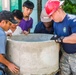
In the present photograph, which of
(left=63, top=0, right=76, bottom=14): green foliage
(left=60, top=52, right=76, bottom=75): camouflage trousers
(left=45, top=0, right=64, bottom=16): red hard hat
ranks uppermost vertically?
(left=45, top=0, right=64, bottom=16): red hard hat

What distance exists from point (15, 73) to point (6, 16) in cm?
86

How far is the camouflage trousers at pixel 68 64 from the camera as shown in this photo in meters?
4.38

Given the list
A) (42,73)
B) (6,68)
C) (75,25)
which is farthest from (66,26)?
(6,68)

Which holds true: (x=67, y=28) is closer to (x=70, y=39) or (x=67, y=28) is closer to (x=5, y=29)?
(x=70, y=39)

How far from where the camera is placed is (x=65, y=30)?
4.22 metres

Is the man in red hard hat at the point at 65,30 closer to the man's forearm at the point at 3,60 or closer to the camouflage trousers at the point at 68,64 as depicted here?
the camouflage trousers at the point at 68,64

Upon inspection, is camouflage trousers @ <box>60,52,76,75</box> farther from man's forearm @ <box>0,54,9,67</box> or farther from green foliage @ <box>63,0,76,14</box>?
green foliage @ <box>63,0,76,14</box>

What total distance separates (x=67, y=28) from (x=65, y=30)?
0.18ft

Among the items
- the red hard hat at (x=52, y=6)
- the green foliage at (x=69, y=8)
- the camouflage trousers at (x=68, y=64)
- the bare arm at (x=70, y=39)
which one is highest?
the red hard hat at (x=52, y=6)

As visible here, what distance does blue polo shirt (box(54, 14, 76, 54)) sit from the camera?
412 cm

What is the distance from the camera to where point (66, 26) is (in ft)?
13.7

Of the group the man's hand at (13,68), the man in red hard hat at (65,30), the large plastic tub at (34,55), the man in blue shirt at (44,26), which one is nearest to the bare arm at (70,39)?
the man in red hard hat at (65,30)

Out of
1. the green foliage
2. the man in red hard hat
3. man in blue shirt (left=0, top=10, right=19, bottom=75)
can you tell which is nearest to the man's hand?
man in blue shirt (left=0, top=10, right=19, bottom=75)

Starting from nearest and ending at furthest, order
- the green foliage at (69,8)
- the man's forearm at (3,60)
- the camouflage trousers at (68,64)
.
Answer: the man's forearm at (3,60) → the camouflage trousers at (68,64) → the green foliage at (69,8)
